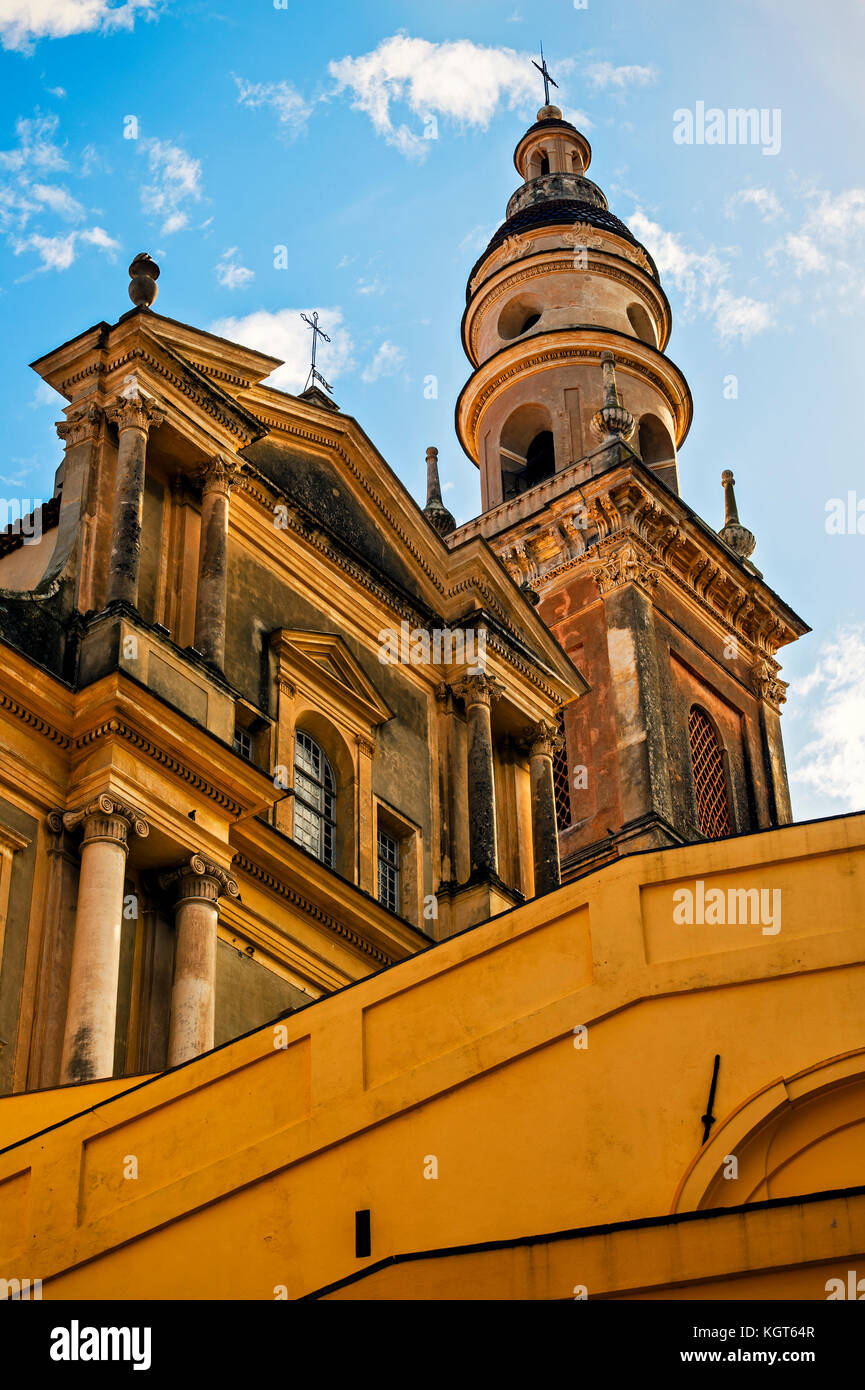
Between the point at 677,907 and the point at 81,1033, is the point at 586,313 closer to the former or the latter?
the point at 81,1033

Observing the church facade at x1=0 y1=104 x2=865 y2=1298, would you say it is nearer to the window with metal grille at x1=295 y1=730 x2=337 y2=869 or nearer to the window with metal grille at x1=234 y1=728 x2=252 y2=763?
the window with metal grille at x1=295 y1=730 x2=337 y2=869

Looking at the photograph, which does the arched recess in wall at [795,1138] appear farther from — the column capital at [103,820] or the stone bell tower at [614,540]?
the stone bell tower at [614,540]

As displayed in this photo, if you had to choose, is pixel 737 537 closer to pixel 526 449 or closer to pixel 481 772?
pixel 526 449

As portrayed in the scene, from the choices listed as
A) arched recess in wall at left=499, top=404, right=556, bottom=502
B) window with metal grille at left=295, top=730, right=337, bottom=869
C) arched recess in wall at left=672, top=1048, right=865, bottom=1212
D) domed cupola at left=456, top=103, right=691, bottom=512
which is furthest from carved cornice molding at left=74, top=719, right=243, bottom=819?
arched recess in wall at left=499, top=404, right=556, bottom=502

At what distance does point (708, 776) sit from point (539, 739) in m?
13.2

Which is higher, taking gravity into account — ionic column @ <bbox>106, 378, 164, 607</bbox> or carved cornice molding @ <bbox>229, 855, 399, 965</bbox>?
ionic column @ <bbox>106, 378, 164, 607</bbox>

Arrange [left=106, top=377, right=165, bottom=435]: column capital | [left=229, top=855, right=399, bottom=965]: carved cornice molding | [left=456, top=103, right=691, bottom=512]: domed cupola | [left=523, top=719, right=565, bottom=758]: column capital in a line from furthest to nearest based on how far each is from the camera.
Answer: [left=456, top=103, right=691, bottom=512]: domed cupola < [left=523, top=719, right=565, bottom=758]: column capital < [left=106, top=377, right=165, bottom=435]: column capital < [left=229, top=855, right=399, bottom=965]: carved cornice molding

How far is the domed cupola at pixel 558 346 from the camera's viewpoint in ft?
146

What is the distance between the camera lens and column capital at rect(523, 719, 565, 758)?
27.2 m

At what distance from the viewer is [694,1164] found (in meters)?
12.0

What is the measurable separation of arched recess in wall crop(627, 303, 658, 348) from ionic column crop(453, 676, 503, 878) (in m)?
21.4

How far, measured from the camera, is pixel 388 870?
24266 mm

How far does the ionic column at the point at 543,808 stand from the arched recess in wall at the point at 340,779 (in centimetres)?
323

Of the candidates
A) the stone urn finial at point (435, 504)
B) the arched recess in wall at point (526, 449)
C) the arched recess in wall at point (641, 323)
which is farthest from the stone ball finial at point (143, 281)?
the arched recess in wall at point (641, 323)
